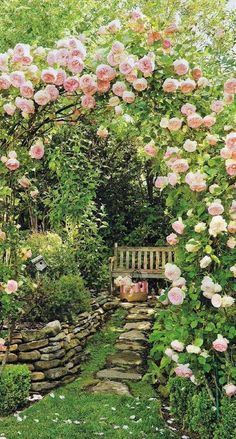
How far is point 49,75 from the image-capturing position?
11.7 ft

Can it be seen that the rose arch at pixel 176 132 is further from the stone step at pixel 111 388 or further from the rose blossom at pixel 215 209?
the stone step at pixel 111 388

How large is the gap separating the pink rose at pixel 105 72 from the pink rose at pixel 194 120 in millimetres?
543

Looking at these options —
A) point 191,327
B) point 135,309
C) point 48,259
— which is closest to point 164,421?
point 191,327

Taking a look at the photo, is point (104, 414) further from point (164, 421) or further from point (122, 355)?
point (122, 355)

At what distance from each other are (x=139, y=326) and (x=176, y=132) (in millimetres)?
3908

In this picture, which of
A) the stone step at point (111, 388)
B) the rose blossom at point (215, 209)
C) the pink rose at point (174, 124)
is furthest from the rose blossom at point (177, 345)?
the stone step at point (111, 388)

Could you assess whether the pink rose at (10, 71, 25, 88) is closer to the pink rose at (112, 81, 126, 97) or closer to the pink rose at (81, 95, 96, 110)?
the pink rose at (81, 95, 96, 110)

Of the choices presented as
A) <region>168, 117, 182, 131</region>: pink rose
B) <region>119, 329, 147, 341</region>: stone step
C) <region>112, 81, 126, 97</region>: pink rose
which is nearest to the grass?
<region>119, 329, 147, 341</region>: stone step

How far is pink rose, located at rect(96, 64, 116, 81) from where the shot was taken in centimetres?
355

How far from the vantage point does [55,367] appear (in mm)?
5340

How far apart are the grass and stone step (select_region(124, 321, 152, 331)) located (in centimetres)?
186

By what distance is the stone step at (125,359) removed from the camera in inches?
223

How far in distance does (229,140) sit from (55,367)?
3.00 metres

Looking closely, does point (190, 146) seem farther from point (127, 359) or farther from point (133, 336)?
point (133, 336)
